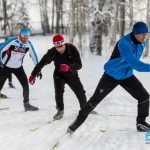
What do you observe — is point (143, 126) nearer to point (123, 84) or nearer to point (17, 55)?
point (123, 84)

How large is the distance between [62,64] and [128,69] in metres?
1.20

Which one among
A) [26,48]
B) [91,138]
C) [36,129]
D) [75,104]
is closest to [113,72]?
[91,138]

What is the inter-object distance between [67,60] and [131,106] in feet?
7.93

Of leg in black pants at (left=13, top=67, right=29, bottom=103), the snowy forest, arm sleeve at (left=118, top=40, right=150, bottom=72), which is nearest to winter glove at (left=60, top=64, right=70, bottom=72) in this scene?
arm sleeve at (left=118, top=40, right=150, bottom=72)

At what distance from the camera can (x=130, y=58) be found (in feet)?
14.8

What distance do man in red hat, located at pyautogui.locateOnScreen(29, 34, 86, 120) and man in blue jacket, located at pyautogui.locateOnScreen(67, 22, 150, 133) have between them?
81cm

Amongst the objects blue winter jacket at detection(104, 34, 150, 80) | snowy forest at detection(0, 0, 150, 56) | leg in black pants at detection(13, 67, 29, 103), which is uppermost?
blue winter jacket at detection(104, 34, 150, 80)

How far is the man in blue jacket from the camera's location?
4.54 metres

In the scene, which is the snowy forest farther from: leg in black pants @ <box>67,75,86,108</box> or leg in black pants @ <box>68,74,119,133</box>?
leg in black pants @ <box>68,74,119,133</box>

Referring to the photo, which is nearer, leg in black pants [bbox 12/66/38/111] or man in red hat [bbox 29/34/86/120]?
man in red hat [bbox 29/34/86/120]

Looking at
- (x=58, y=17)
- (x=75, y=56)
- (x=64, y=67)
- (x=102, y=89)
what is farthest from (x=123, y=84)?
(x=58, y=17)

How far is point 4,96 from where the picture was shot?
891 cm

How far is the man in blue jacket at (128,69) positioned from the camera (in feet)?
14.9

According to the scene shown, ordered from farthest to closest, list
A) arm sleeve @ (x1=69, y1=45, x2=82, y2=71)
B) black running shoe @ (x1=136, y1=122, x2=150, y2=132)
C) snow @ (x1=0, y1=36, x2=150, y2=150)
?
arm sleeve @ (x1=69, y1=45, x2=82, y2=71), black running shoe @ (x1=136, y1=122, x2=150, y2=132), snow @ (x1=0, y1=36, x2=150, y2=150)
